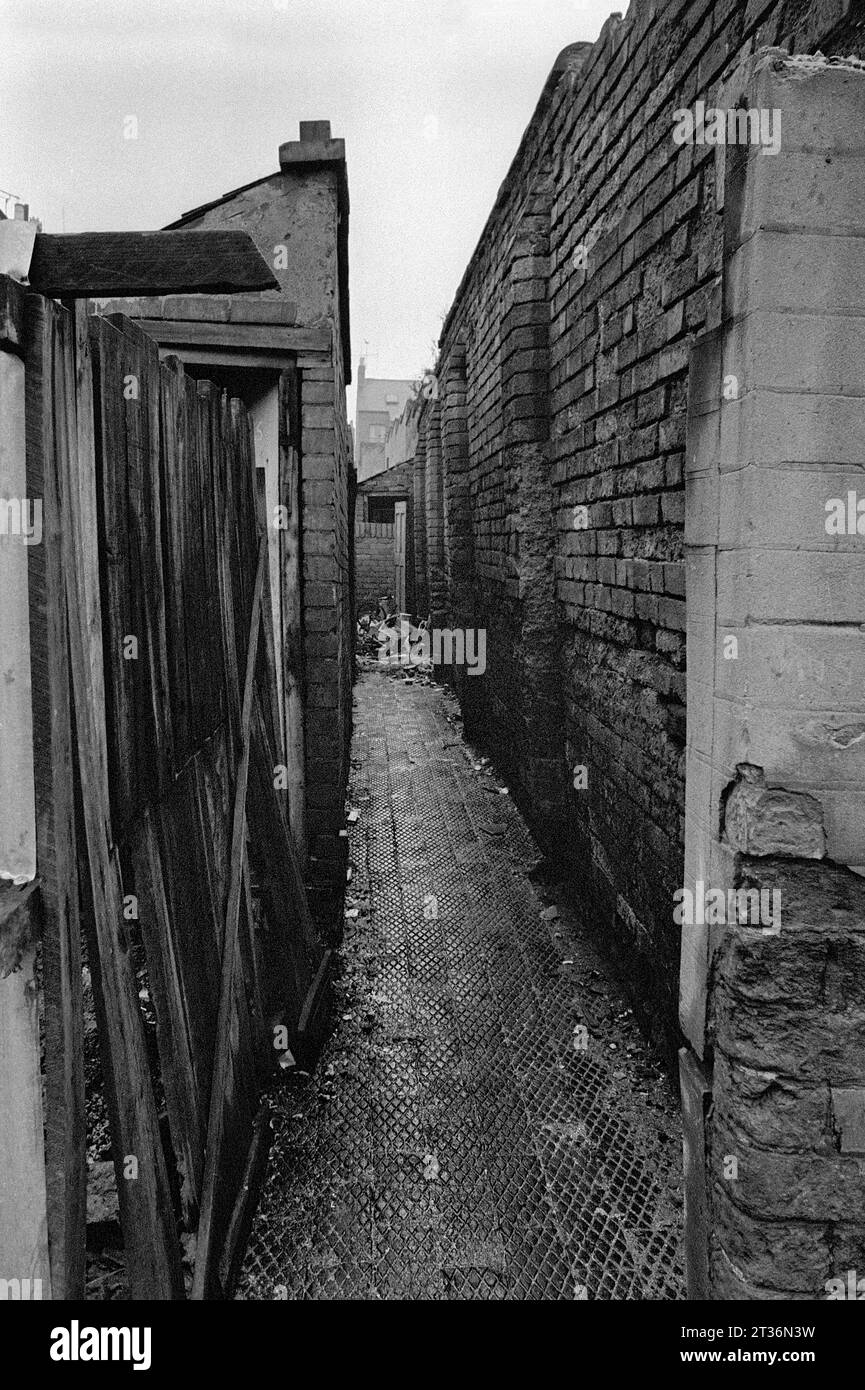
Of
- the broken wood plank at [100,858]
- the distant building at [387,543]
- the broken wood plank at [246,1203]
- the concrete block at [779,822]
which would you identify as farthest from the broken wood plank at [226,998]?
the distant building at [387,543]

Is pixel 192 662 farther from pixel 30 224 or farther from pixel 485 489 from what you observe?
pixel 485 489

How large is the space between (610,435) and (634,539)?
2.04 ft

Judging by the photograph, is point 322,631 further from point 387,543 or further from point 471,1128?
point 387,543

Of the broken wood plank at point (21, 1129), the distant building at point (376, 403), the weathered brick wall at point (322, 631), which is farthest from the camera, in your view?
the distant building at point (376, 403)

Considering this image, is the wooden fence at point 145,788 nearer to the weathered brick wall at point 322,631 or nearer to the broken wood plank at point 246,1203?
the broken wood plank at point 246,1203

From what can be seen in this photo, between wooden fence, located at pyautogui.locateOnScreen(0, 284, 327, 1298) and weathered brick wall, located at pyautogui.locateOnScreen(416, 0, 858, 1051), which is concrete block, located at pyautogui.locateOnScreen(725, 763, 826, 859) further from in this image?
wooden fence, located at pyautogui.locateOnScreen(0, 284, 327, 1298)

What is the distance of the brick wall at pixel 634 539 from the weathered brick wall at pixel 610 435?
0.05 ft

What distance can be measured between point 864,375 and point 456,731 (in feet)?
26.3

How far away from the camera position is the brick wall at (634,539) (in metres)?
1.86

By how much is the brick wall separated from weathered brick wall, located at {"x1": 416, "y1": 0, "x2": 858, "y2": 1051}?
15 millimetres

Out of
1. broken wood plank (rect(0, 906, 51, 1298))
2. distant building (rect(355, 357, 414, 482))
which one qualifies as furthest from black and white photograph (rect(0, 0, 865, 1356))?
distant building (rect(355, 357, 414, 482))

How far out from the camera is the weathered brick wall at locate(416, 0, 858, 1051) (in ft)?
10.2

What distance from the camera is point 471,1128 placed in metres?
3.13
